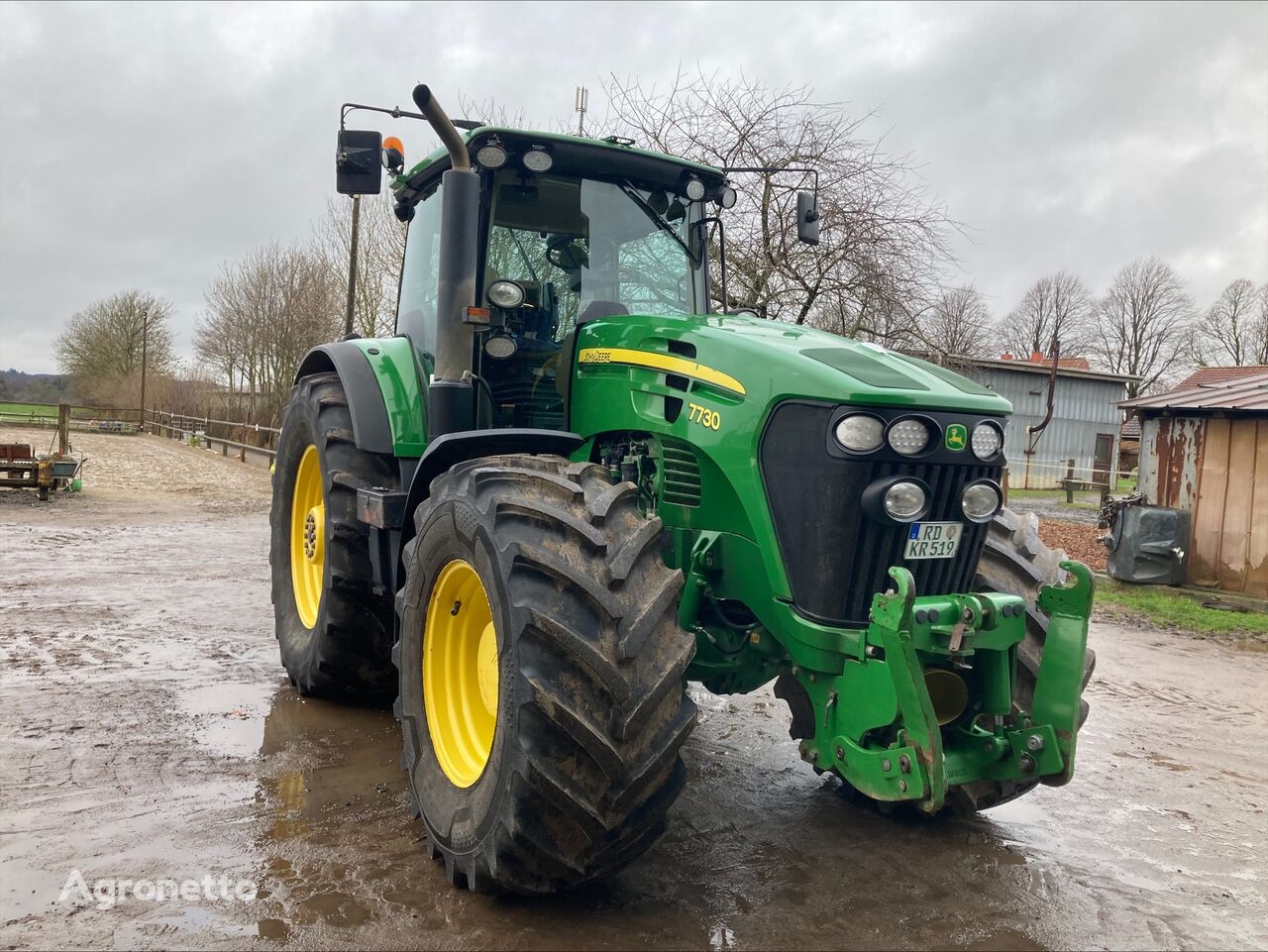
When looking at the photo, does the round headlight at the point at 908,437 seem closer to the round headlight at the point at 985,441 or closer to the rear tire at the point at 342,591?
the round headlight at the point at 985,441

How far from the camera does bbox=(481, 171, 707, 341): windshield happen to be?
4.36 m

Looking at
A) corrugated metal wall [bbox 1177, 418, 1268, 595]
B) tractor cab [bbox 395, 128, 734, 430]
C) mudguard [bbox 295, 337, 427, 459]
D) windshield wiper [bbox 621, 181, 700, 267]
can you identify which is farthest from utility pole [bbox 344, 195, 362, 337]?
corrugated metal wall [bbox 1177, 418, 1268, 595]

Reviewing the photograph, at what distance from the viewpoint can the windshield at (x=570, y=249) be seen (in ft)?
14.3

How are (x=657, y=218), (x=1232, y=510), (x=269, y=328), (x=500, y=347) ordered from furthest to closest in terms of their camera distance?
(x=269, y=328), (x=1232, y=510), (x=657, y=218), (x=500, y=347)

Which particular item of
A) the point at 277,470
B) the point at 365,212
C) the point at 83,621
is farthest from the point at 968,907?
the point at 365,212

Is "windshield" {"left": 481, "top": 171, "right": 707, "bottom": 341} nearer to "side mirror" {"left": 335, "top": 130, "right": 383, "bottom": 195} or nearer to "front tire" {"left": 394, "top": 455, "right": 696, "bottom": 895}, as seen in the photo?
"side mirror" {"left": 335, "top": 130, "right": 383, "bottom": 195}

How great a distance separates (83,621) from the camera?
268 inches

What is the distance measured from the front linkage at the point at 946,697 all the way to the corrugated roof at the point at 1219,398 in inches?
322

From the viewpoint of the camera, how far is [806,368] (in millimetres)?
3242

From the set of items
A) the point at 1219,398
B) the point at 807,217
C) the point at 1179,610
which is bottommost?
the point at 1179,610

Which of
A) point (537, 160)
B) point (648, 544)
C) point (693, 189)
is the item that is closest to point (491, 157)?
point (537, 160)

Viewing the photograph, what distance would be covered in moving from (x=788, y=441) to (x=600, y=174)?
184 cm

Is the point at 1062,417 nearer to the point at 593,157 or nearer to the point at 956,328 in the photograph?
the point at 956,328

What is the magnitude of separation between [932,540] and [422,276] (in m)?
2.99
